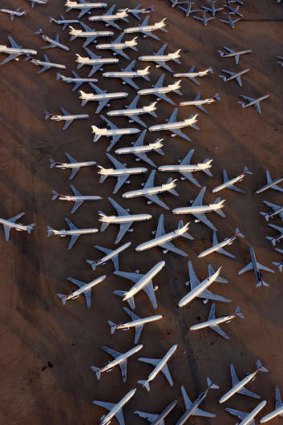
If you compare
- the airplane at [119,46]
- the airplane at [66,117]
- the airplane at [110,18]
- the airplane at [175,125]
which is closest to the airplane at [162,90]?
the airplane at [175,125]

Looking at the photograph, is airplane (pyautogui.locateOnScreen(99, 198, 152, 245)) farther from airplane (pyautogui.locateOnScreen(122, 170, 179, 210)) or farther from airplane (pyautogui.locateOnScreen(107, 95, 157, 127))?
airplane (pyautogui.locateOnScreen(107, 95, 157, 127))

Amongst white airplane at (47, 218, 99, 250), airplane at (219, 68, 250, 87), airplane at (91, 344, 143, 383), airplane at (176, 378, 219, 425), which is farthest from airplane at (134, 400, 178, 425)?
airplane at (219, 68, 250, 87)

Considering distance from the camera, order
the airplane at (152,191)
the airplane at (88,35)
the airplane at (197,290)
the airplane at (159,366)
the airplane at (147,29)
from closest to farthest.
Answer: the airplane at (159,366), the airplane at (197,290), the airplane at (152,191), the airplane at (88,35), the airplane at (147,29)

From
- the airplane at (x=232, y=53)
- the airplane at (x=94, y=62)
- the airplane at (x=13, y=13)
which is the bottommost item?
the airplane at (x=232, y=53)

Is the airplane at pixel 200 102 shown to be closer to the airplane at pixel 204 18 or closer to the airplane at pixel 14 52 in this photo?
the airplane at pixel 204 18

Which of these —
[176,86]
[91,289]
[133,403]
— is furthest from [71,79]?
[133,403]

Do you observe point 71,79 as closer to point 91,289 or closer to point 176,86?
point 176,86

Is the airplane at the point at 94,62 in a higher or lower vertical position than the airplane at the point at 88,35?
lower
